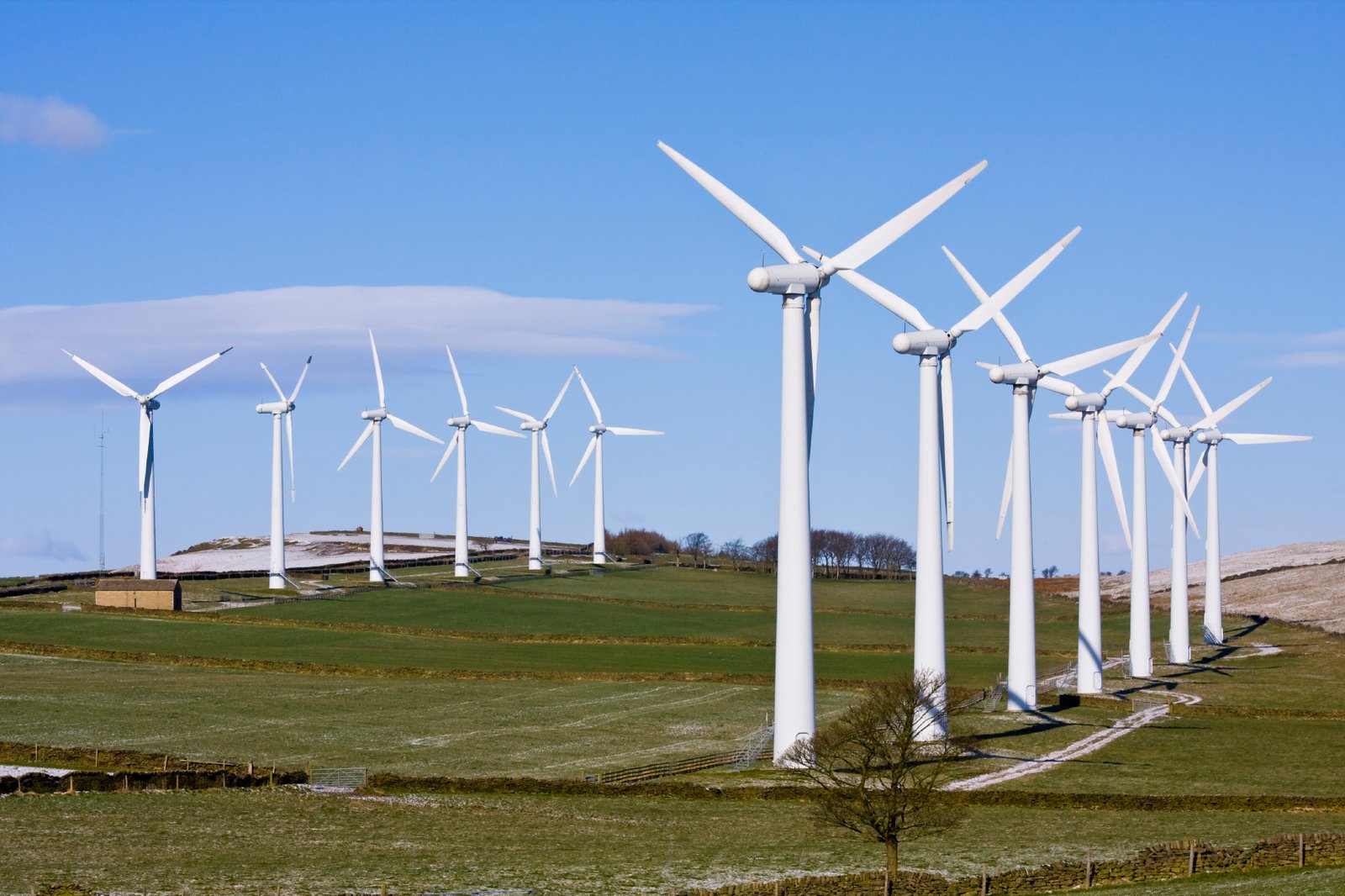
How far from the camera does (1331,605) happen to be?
150 metres

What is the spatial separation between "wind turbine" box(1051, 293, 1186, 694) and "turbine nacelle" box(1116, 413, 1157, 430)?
1440 centimetres

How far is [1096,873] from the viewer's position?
45375mm

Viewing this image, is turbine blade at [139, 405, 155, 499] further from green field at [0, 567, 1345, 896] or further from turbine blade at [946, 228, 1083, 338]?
turbine blade at [946, 228, 1083, 338]

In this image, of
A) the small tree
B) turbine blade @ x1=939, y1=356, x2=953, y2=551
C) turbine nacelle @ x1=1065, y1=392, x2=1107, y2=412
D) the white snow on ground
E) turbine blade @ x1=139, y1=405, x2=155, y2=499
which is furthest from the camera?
turbine blade @ x1=139, y1=405, x2=155, y2=499

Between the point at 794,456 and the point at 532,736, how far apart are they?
20.2 m

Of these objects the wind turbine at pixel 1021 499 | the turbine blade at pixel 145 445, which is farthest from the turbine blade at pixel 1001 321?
the turbine blade at pixel 145 445

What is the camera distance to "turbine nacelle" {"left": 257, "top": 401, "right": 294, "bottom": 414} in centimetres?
16838

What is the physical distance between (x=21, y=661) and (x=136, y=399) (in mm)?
52462

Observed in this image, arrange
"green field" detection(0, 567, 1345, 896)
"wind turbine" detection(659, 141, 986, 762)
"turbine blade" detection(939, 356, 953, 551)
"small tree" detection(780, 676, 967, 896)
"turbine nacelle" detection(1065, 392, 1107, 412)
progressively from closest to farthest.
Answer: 1. "green field" detection(0, 567, 1345, 896)
2. "small tree" detection(780, 676, 967, 896)
3. "wind turbine" detection(659, 141, 986, 762)
4. "turbine blade" detection(939, 356, 953, 551)
5. "turbine nacelle" detection(1065, 392, 1107, 412)

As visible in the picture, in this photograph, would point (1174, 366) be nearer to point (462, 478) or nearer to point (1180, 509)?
point (1180, 509)

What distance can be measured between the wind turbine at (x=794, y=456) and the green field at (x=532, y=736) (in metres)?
3.25

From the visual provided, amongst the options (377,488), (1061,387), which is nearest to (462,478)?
(377,488)

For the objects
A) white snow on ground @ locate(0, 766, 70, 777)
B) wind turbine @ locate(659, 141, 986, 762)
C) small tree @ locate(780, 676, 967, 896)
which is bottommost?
white snow on ground @ locate(0, 766, 70, 777)

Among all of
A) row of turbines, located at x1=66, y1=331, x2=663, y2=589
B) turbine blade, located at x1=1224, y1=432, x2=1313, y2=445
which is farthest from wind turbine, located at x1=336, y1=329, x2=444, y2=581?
turbine blade, located at x1=1224, y1=432, x2=1313, y2=445
